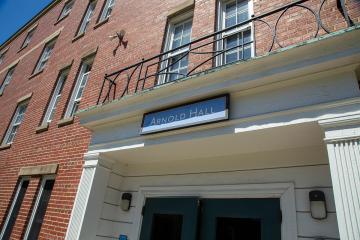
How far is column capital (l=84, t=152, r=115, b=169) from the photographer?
5094mm

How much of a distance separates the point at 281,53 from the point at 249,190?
1.98 m

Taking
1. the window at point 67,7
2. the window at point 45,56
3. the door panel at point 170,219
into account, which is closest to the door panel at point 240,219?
the door panel at point 170,219

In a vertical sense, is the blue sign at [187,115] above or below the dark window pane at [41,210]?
above

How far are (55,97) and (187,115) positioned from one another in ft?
21.6

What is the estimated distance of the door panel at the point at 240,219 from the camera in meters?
3.60

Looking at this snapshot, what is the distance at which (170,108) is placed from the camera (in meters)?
4.26

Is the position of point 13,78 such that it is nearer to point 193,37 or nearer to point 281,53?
point 193,37

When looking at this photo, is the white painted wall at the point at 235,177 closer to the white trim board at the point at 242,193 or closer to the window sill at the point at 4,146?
the white trim board at the point at 242,193

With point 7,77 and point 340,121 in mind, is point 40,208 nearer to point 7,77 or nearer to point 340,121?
point 340,121

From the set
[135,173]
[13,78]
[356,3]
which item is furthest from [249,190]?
[13,78]

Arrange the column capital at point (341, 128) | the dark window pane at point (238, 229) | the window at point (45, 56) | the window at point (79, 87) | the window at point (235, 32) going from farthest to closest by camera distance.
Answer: the window at point (45, 56)
the window at point (79, 87)
the window at point (235, 32)
the dark window pane at point (238, 229)
the column capital at point (341, 128)

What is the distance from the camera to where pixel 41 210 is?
650cm

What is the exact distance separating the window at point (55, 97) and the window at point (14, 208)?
6.40ft

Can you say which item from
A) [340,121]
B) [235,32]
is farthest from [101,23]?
[340,121]
